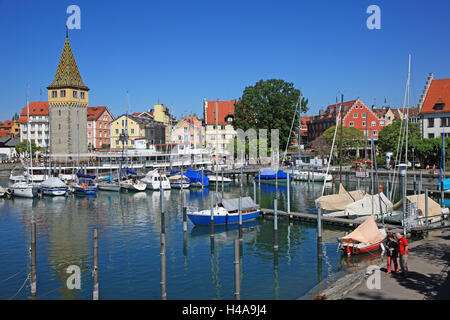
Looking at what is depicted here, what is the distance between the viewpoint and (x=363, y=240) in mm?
26672

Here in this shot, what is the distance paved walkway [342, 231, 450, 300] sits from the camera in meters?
16.4

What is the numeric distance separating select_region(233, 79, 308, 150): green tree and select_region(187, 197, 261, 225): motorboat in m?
54.6

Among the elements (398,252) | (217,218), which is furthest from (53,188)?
(398,252)

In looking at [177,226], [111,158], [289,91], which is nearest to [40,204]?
[177,226]

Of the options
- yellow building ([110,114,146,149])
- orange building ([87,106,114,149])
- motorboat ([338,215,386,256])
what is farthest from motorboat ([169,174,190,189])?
orange building ([87,106,114,149])

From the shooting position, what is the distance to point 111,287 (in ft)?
74.2

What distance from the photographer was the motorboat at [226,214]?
1417 inches

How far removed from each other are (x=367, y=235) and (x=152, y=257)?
1394cm

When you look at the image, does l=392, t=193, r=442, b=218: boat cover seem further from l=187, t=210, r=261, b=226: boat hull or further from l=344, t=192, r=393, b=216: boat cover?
l=187, t=210, r=261, b=226: boat hull

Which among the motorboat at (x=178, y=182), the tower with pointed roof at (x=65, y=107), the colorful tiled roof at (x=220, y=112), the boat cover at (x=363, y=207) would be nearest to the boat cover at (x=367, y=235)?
the boat cover at (x=363, y=207)

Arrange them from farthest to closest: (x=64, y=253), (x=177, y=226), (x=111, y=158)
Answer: (x=111, y=158) → (x=177, y=226) → (x=64, y=253)

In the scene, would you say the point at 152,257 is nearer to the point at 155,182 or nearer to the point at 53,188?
the point at 53,188
